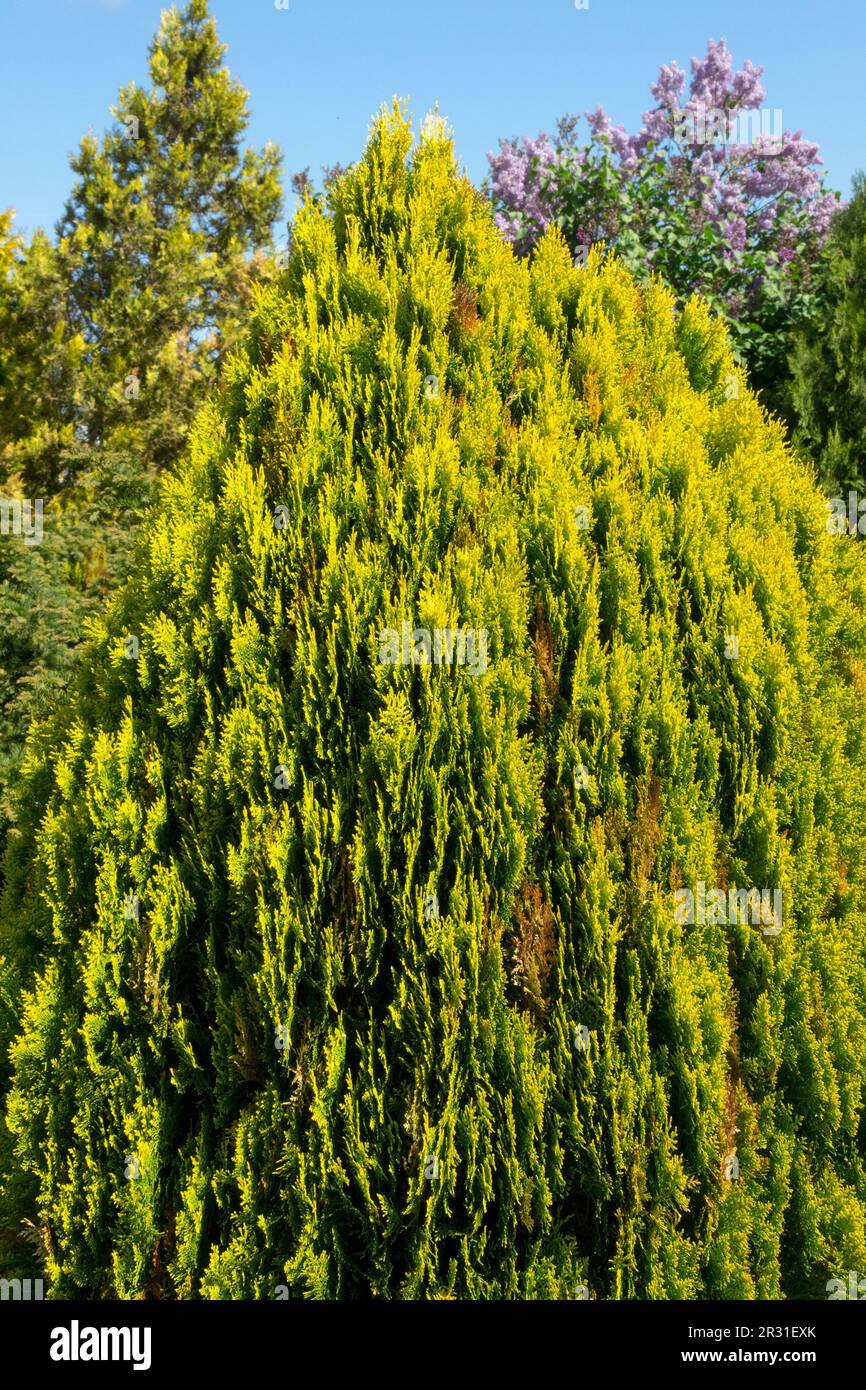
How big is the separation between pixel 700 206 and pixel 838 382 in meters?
2.78

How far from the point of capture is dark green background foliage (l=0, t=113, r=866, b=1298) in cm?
296

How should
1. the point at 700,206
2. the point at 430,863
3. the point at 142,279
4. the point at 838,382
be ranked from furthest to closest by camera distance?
1. the point at 142,279
2. the point at 700,206
3. the point at 838,382
4. the point at 430,863

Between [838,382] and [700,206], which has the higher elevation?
[700,206]

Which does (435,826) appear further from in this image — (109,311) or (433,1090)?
(109,311)

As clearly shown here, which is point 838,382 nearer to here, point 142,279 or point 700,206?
point 700,206

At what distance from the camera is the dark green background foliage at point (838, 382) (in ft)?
26.4

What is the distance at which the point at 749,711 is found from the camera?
135 inches

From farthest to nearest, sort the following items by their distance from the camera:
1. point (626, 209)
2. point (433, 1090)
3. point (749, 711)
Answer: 1. point (626, 209)
2. point (749, 711)
3. point (433, 1090)

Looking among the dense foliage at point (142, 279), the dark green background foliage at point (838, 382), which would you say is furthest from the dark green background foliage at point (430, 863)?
the dense foliage at point (142, 279)

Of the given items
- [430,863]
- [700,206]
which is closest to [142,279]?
[700,206]

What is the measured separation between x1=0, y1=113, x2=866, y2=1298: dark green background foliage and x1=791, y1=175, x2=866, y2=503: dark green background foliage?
490 centimetres

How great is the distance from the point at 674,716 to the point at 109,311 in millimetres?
13771

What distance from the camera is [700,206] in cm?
982
